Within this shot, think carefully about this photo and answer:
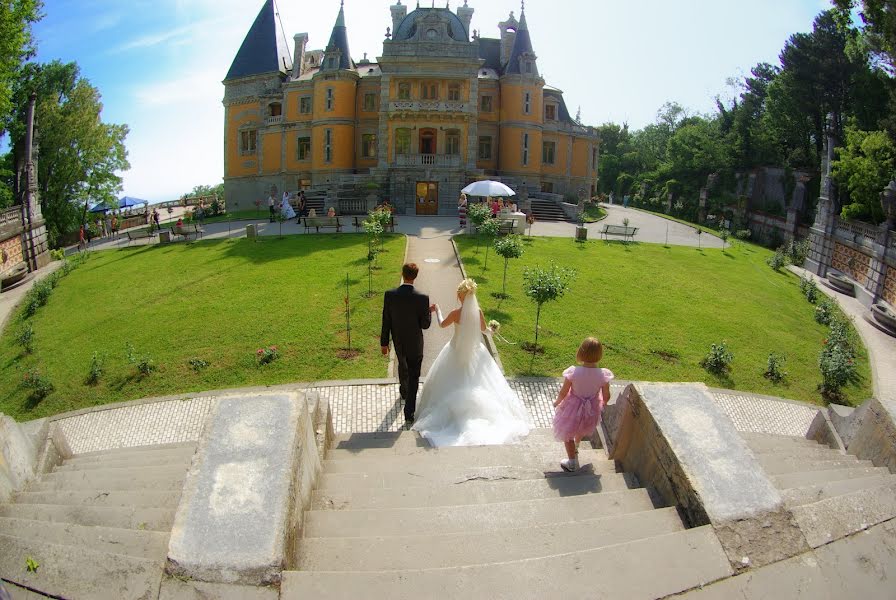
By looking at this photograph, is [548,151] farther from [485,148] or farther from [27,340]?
[27,340]

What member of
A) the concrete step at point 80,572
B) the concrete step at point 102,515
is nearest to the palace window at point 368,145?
the concrete step at point 102,515

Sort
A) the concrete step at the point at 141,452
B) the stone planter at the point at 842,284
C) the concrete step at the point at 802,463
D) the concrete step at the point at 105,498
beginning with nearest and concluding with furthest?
the concrete step at the point at 105,498 < the concrete step at the point at 802,463 < the concrete step at the point at 141,452 < the stone planter at the point at 842,284

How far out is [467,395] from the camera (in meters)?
8.39

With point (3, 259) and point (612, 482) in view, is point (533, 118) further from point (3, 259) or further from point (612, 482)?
point (612, 482)

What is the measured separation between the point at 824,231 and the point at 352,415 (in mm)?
25467

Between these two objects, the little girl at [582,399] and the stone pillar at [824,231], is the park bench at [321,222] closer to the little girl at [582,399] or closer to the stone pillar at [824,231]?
the stone pillar at [824,231]

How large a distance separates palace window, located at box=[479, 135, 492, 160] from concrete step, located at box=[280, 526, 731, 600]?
1585 inches

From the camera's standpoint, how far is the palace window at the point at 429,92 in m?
37.9

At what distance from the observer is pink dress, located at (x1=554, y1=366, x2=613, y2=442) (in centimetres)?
607

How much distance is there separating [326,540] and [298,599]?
84 cm

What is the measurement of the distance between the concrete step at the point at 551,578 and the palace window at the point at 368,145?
1584 inches

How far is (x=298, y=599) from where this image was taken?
3.09 meters

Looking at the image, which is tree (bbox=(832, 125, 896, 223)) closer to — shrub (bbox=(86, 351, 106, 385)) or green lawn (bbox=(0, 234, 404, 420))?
green lawn (bbox=(0, 234, 404, 420))

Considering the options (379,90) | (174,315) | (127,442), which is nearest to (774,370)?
(127,442)
